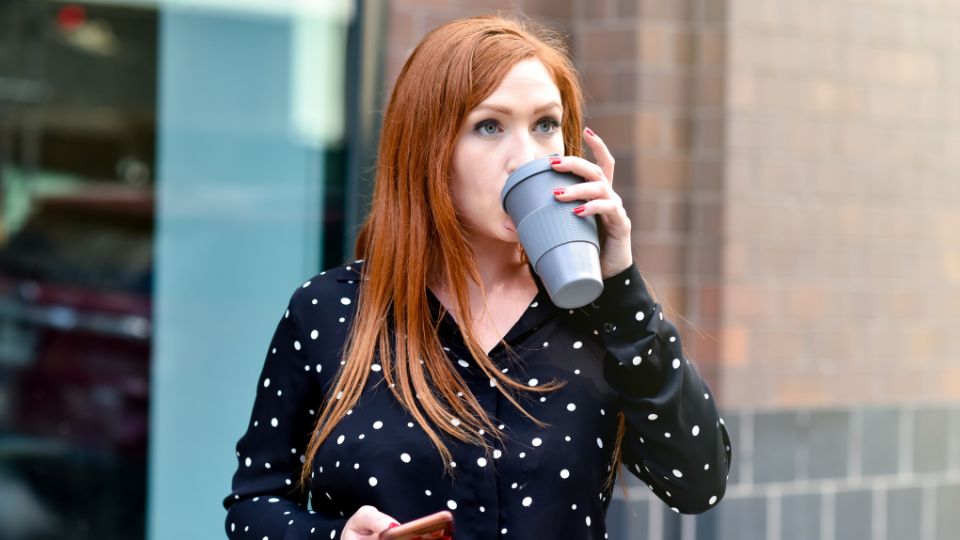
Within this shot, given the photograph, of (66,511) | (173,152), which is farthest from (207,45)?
(66,511)

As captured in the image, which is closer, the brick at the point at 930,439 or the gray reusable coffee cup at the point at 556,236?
the gray reusable coffee cup at the point at 556,236

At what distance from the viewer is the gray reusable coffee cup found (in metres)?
1.66

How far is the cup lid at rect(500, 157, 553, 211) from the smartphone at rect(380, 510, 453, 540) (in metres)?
0.47

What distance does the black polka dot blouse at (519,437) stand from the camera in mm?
1850

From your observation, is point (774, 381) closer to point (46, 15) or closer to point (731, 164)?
point (731, 164)

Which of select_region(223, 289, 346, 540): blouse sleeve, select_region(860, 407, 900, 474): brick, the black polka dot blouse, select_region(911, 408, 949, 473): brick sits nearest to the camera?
the black polka dot blouse

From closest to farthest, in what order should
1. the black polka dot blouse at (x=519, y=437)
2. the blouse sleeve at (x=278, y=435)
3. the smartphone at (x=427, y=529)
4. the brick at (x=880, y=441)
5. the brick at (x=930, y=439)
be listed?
the smartphone at (x=427, y=529) < the black polka dot blouse at (x=519, y=437) < the blouse sleeve at (x=278, y=435) < the brick at (x=880, y=441) < the brick at (x=930, y=439)

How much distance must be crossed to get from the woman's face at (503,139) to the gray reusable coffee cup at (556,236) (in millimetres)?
133

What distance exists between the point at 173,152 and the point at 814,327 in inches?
85.1

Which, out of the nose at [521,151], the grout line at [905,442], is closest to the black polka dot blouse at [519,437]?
the nose at [521,151]

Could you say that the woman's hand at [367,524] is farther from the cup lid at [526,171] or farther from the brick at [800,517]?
the brick at [800,517]

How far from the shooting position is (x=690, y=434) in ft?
6.17

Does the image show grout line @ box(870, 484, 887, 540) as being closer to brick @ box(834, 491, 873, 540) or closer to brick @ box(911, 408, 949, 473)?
brick @ box(834, 491, 873, 540)

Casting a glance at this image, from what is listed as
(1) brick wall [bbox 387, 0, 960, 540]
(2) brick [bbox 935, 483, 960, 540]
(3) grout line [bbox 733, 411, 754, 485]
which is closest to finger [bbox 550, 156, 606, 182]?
(1) brick wall [bbox 387, 0, 960, 540]
